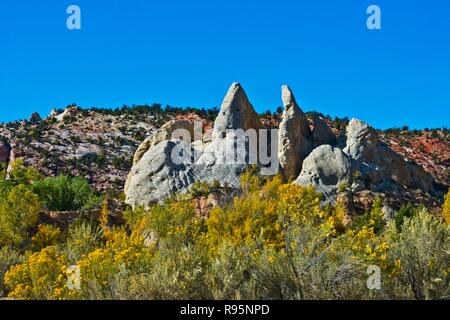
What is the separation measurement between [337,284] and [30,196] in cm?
2504

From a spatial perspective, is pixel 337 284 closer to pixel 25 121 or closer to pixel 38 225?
pixel 38 225

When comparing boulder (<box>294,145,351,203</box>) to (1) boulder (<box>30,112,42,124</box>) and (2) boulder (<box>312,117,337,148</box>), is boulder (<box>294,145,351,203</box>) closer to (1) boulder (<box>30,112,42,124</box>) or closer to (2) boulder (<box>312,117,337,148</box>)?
(2) boulder (<box>312,117,337,148</box>)

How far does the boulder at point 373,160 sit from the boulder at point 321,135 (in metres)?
1.31

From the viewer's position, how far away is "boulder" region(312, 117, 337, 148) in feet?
144

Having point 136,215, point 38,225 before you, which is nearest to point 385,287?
point 136,215

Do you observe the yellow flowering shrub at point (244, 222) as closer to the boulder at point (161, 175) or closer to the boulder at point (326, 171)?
the boulder at point (161, 175)

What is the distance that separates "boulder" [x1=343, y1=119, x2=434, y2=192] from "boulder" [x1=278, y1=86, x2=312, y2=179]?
2.65 m

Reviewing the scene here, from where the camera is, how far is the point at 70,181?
51.2 metres

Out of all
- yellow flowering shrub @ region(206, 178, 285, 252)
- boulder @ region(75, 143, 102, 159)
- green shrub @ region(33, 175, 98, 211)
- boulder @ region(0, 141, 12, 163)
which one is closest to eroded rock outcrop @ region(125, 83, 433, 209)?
green shrub @ region(33, 175, 98, 211)

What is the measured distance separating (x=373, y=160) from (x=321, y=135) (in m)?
4.00

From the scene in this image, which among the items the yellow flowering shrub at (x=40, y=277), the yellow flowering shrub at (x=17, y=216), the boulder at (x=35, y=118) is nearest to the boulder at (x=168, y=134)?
the yellow flowering shrub at (x=17, y=216)

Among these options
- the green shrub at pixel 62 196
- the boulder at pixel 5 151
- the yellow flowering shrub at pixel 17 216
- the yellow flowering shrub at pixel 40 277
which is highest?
the boulder at pixel 5 151

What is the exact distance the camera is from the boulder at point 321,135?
43938mm
